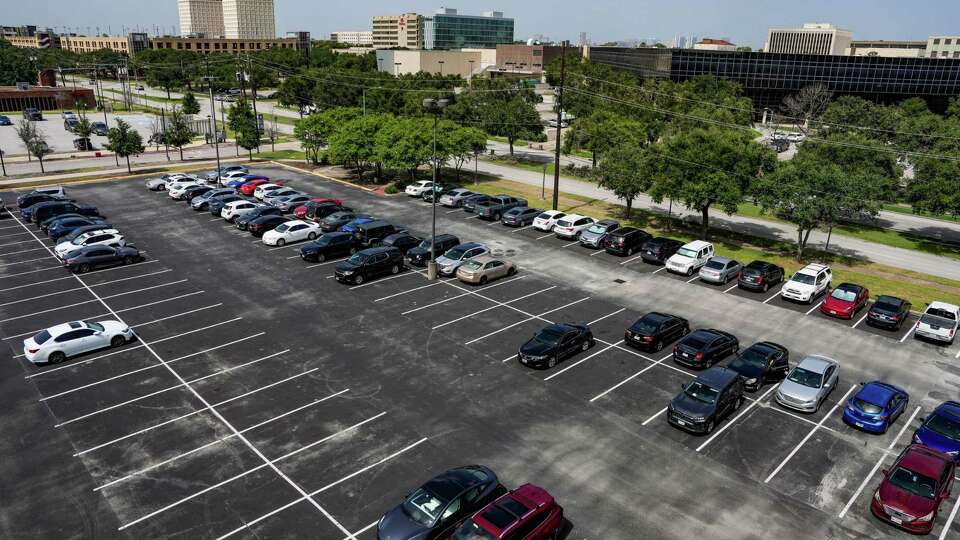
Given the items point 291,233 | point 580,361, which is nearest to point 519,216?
point 291,233

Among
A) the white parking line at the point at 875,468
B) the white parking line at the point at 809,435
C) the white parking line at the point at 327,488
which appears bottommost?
the white parking line at the point at 875,468

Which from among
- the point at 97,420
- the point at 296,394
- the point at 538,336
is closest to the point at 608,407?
the point at 538,336

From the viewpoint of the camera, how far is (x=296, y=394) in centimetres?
2372

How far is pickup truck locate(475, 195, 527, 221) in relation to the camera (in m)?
49.6

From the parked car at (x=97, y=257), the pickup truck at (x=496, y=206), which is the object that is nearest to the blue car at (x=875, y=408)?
the pickup truck at (x=496, y=206)

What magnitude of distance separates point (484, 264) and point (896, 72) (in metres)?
108

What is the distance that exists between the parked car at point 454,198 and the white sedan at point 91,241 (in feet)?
80.2

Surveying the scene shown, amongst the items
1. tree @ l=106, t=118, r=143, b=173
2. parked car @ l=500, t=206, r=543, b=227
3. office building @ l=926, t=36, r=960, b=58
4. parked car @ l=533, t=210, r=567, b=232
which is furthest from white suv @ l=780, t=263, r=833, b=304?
office building @ l=926, t=36, r=960, b=58

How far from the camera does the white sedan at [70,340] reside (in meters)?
25.2

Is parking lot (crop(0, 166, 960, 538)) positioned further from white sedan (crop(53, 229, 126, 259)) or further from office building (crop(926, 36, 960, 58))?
office building (crop(926, 36, 960, 58))

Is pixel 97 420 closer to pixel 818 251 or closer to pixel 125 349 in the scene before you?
pixel 125 349

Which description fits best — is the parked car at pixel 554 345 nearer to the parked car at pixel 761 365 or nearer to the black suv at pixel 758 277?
the parked car at pixel 761 365

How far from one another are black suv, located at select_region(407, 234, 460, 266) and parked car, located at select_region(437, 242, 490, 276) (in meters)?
1.23

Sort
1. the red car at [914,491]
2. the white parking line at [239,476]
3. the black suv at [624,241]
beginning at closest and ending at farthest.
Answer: the white parking line at [239,476], the red car at [914,491], the black suv at [624,241]
